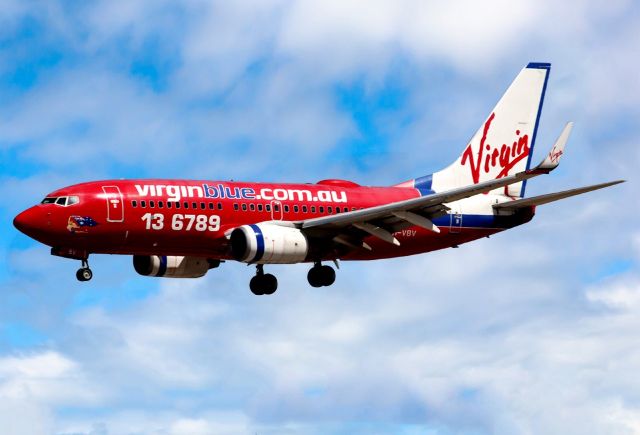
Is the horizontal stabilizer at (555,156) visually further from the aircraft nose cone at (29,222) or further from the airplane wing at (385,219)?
the aircraft nose cone at (29,222)

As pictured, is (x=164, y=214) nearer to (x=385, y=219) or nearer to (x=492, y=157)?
(x=385, y=219)

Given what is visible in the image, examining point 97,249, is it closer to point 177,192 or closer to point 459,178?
point 177,192

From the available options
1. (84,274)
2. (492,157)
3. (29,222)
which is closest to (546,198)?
(492,157)

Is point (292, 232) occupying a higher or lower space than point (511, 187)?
lower

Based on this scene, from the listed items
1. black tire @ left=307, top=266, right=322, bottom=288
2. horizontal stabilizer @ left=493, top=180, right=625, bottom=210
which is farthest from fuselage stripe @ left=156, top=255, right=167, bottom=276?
horizontal stabilizer @ left=493, top=180, right=625, bottom=210

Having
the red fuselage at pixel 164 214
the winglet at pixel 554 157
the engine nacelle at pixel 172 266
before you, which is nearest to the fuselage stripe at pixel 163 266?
the engine nacelle at pixel 172 266

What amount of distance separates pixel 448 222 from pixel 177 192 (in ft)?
46.7

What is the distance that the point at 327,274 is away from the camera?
230 ft

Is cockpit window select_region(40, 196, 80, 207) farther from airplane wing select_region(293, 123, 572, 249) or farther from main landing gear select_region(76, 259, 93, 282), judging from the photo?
airplane wing select_region(293, 123, 572, 249)

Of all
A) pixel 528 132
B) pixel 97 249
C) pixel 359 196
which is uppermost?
pixel 528 132

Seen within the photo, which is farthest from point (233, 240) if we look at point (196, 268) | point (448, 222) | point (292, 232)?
point (448, 222)

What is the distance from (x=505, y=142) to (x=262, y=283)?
640 inches

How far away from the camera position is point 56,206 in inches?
2586

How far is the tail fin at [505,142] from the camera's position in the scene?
256ft
